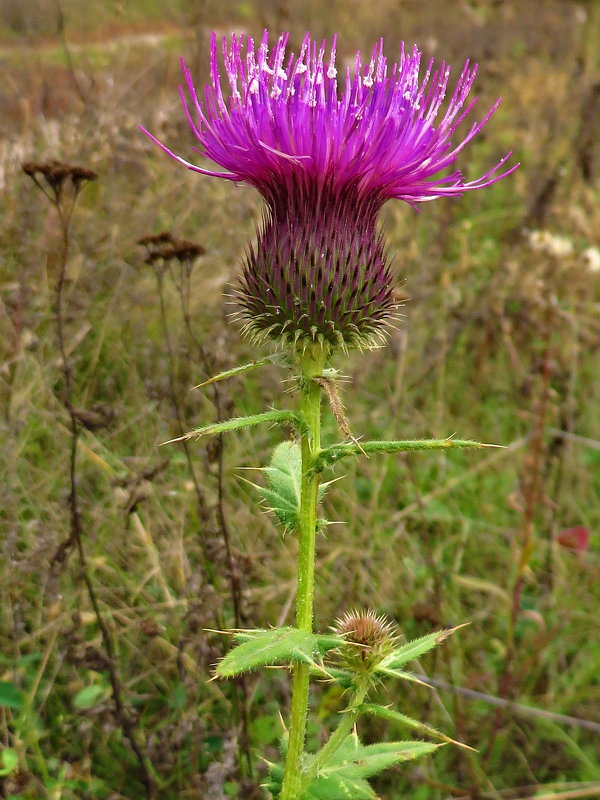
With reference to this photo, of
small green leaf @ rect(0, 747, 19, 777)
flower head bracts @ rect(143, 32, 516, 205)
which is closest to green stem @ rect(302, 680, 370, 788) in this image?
small green leaf @ rect(0, 747, 19, 777)

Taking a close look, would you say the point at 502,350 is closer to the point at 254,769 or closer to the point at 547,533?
the point at 547,533

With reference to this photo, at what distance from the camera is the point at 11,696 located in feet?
8.41

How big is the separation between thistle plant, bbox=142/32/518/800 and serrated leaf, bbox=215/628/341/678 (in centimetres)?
9

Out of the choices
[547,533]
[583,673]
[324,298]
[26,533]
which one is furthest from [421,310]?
[324,298]

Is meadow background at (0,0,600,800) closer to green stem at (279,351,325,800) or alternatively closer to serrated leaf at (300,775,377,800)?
green stem at (279,351,325,800)

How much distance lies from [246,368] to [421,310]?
3.47 m

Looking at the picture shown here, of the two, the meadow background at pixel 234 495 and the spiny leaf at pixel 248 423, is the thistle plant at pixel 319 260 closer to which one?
the spiny leaf at pixel 248 423

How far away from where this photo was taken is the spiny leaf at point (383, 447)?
Answer: 1.57 meters

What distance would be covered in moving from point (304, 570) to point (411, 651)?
32cm

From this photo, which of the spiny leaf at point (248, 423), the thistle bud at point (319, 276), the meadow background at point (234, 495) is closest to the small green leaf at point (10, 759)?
the meadow background at point (234, 495)

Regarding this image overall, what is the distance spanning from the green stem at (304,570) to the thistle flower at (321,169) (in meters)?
0.15

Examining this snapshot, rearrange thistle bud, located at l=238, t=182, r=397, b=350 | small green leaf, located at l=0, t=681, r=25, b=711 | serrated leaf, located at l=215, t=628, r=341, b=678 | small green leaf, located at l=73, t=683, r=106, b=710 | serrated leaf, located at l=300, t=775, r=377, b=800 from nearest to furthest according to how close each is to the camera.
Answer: serrated leaf, located at l=215, t=628, r=341, b=678 → serrated leaf, located at l=300, t=775, r=377, b=800 → thistle bud, located at l=238, t=182, r=397, b=350 → small green leaf, located at l=0, t=681, r=25, b=711 → small green leaf, located at l=73, t=683, r=106, b=710

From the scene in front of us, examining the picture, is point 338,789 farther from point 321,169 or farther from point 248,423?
point 321,169

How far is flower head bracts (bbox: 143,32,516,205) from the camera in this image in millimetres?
1806
